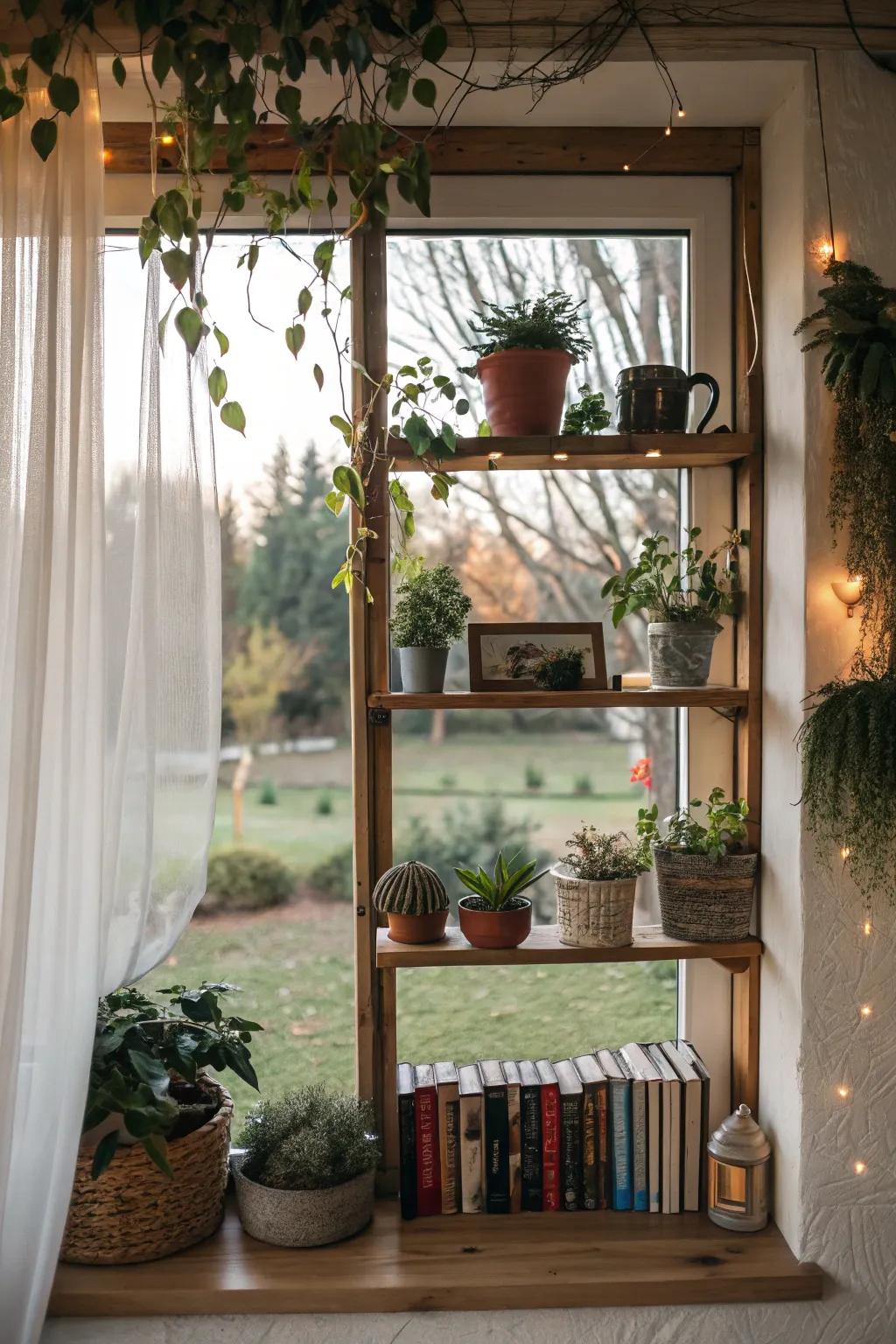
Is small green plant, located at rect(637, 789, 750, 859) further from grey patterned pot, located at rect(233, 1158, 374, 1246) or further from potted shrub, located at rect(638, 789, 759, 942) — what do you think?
grey patterned pot, located at rect(233, 1158, 374, 1246)

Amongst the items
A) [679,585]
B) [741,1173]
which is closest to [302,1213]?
[741,1173]

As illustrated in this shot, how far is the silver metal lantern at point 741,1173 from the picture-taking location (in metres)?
1.92

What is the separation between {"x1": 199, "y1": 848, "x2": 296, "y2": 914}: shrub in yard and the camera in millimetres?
2203

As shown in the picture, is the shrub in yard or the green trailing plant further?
the shrub in yard

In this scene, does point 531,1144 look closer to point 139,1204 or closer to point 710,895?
point 710,895

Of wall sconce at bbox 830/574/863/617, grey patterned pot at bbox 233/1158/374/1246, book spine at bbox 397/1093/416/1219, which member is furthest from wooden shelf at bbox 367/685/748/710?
grey patterned pot at bbox 233/1158/374/1246

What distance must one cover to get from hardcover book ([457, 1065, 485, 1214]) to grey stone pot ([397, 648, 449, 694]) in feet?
2.45

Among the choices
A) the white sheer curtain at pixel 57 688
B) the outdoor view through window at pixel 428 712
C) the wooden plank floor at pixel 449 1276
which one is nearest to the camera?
the white sheer curtain at pixel 57 688

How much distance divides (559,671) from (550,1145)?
0.89 m

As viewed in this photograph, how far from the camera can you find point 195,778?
1839mm

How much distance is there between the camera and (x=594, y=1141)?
6.59ft

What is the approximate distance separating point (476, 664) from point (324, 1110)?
0.86 meters

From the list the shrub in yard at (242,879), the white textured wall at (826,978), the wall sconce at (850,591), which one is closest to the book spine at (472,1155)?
the white textured wall at (826,978)

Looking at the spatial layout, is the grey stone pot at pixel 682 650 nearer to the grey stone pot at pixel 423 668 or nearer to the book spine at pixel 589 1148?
the grey stone pot at pixel 423 668
